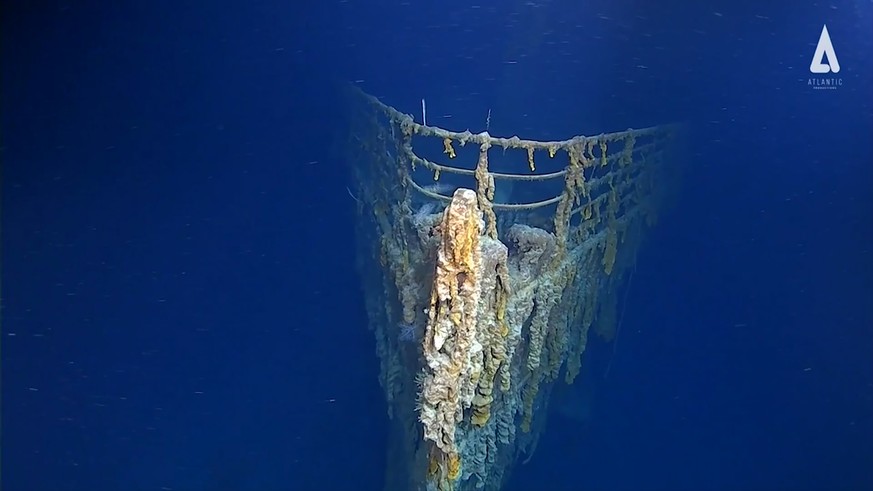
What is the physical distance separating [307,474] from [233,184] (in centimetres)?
79

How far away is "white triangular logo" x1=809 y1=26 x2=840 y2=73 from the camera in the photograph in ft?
6.10

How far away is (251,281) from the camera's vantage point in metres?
1.87

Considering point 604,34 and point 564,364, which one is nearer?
point 604,34

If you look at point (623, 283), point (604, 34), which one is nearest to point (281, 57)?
point (604, 34)

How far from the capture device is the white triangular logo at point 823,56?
186 centimetres

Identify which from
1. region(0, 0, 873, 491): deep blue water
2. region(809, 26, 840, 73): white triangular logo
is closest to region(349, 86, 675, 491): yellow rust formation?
region(0, 0, 873, 491): deep blue water

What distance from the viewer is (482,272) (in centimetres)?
179

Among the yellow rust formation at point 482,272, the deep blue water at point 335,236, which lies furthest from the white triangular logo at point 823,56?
the yellow rust formation at point 482,272

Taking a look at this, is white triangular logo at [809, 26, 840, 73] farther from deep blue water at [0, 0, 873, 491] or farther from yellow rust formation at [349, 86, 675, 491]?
yellow rust formation at [349, 86, 675, 491]

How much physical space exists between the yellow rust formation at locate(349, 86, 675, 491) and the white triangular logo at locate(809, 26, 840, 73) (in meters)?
0.43

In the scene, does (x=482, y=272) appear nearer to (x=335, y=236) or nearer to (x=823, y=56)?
(x=335, y=236)

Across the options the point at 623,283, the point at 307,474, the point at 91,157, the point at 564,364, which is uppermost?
the point at 91,157

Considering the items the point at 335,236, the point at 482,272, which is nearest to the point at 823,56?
the point at 482,272

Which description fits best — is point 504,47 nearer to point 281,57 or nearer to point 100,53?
point 281,57
